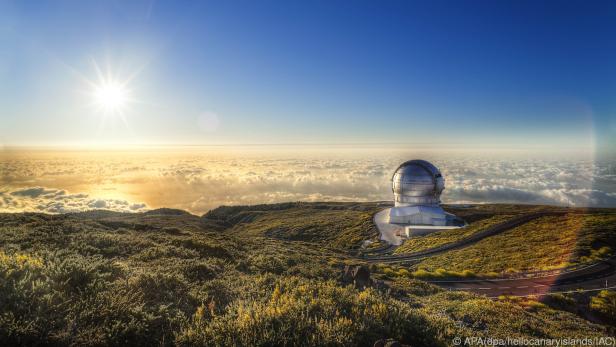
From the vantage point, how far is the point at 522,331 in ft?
26.3

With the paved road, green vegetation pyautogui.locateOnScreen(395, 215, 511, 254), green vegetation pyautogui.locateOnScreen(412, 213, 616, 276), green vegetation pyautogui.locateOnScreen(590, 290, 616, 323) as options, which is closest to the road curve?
green vegetation pyautogui.locateOnScreen(395, 215, 511, 254)

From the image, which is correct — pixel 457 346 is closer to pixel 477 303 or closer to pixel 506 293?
pixel 477 303

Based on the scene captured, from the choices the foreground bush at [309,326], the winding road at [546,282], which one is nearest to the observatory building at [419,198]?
the winding road at [546,282]

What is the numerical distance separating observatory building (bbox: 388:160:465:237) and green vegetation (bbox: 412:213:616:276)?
11204mm

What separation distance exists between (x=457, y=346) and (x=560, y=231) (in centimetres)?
3820

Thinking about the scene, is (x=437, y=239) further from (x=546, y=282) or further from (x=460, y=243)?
(x=546, y=282)

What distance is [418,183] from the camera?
159 ft

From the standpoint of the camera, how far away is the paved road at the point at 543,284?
16.1 m

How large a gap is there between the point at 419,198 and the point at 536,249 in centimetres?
2210

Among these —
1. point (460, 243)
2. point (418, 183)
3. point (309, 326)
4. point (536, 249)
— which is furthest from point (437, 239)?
point (309, 326)

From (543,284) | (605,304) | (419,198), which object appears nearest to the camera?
(605,304)

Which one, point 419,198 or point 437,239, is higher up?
point 419,198

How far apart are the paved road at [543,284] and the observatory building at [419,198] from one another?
26.1 m

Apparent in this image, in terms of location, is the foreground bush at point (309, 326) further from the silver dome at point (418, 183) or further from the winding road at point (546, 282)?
the silver dome at point (418, 183)
